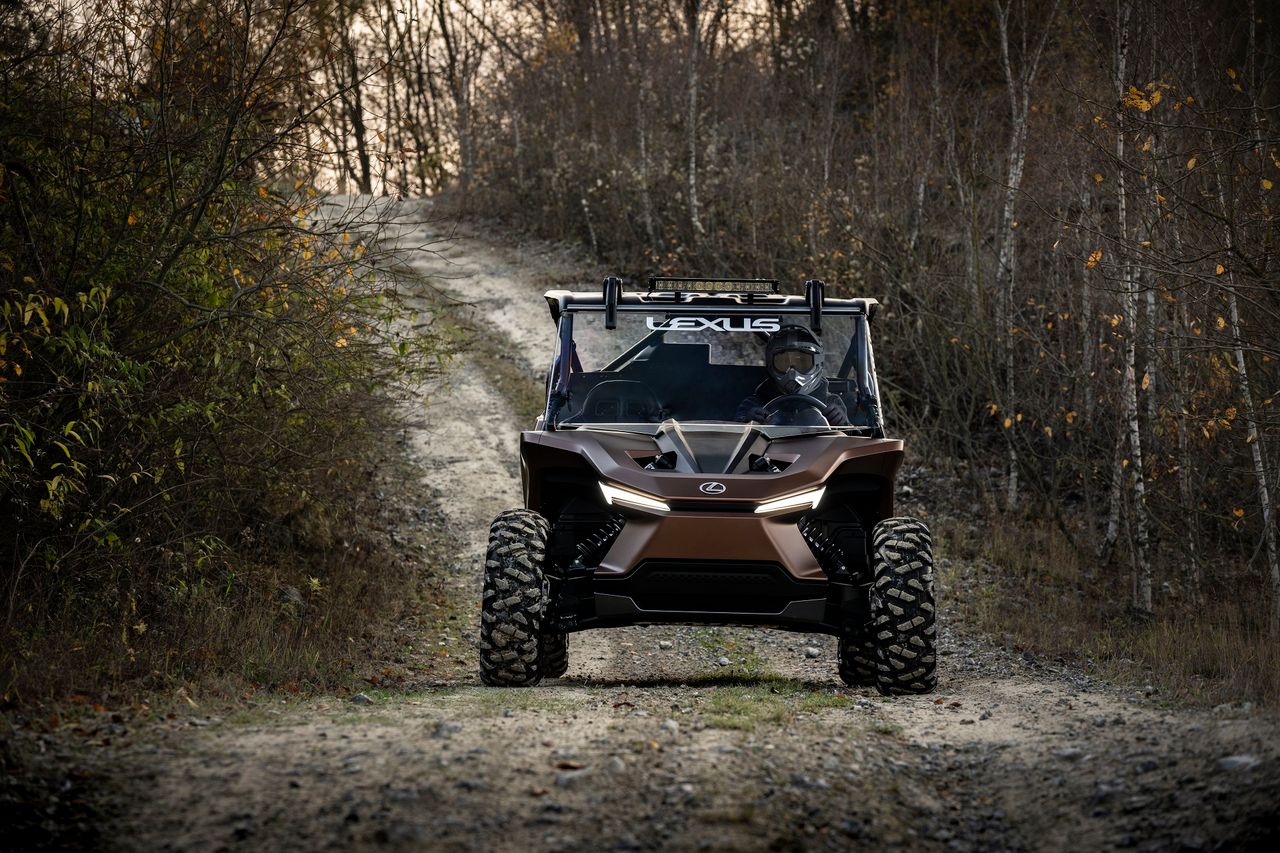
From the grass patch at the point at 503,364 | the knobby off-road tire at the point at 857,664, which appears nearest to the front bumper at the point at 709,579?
the knobby off-road tire at the point at 857,664

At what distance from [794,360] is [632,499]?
5.85ft

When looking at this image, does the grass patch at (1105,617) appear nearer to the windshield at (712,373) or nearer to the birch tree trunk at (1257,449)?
the birch tree trunk at (1257,449)

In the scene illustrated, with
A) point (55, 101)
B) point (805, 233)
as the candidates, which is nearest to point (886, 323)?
point (805, 233)

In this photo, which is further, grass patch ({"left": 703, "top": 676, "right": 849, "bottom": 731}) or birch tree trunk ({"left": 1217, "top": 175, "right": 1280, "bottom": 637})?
birch tree trunk ({"left": 1217, "top": 175, "right": 1280, "bottom": 637})

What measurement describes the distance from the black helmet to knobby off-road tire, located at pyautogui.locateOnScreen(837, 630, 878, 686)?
60.9 inches

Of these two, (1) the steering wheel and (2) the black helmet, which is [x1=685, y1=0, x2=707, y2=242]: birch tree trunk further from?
(1) the steering wheel

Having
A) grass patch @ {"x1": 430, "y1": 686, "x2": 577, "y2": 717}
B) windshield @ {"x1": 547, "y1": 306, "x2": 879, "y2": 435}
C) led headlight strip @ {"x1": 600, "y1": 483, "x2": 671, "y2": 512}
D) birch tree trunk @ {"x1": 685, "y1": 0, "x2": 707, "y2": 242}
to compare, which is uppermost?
birch tree trunk @ {"x1": 685, "y1": 0, "x2": 707, "y2": 242}

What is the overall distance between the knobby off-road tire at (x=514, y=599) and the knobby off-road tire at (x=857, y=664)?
1.84 metres


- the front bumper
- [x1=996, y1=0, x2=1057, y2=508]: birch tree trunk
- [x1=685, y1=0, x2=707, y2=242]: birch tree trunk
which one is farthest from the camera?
[x1=685, y1=0, x2=707, y2=242]: birch tree trunk

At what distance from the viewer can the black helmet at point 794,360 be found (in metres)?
7.79

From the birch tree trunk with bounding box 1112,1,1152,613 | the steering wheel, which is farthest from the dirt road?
the birch tree trunk with bounding box 1112,1,1152,613

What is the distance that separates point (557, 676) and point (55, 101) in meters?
4.45

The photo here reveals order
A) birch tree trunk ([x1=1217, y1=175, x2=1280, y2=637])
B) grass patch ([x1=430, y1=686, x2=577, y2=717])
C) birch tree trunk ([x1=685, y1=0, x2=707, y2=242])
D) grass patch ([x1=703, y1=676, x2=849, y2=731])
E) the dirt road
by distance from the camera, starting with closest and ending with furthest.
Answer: the dirt road < grass patch ([x1=703, y1=676, x2=849, y2=731]) < grass patch ([x1=430, y1=686, x2=577, y2=717]) < birch tree trunk ([x1=1217, y1=175, x2=1280, y2=637]) < birch tree trunk ([x1=685, y1=0, x2=707, y2=242])

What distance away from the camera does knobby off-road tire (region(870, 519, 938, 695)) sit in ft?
21.7
